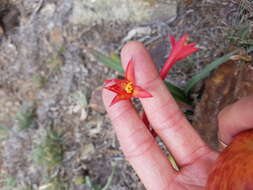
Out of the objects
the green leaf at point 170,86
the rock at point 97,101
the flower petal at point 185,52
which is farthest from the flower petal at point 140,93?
the rock at point 97,101

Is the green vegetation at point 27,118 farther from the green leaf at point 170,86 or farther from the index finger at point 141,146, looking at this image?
the index finger at point 141,146

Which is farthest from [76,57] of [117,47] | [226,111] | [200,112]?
[226,111]

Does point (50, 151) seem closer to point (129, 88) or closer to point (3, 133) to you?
point (3, 133)

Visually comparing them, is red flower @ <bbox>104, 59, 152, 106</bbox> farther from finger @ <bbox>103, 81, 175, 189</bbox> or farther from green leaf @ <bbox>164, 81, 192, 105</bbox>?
green leaf @ <bbox>164, 81, 192, 105</bbox>

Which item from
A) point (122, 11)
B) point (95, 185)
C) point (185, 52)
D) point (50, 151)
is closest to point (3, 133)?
point (50, 151)

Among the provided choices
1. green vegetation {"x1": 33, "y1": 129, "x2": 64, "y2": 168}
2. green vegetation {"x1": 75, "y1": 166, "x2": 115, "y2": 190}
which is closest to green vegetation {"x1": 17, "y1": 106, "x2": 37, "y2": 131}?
green vegetation {"x1": 33, "y1": 129, "x2": 64, "y2": 168}

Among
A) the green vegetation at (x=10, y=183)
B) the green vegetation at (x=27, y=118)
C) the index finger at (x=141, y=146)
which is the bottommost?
the green vegetation at (x=10, y=183)

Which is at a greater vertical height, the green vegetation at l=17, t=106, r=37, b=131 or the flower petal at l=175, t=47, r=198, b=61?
the flower petal at l=175, t=47, r=198, b=61
